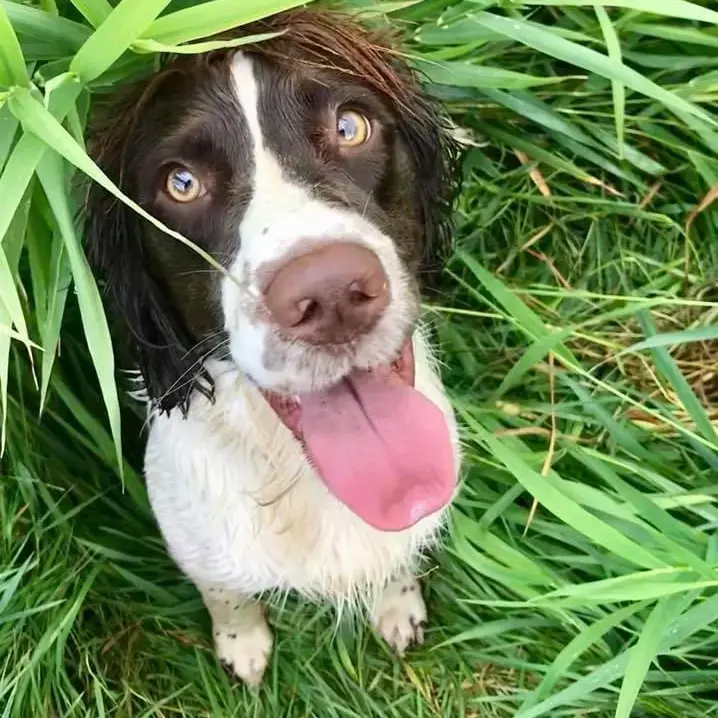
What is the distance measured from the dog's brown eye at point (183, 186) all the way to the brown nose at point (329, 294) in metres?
0.26

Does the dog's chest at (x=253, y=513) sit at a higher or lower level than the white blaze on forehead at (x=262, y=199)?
lower

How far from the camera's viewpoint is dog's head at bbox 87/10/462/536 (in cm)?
131

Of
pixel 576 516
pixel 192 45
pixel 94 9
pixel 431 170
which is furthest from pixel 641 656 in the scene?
pixel 94 9

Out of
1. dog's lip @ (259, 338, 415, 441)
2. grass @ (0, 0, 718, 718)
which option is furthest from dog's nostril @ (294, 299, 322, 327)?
grass @ (0, 0, 718, 718)

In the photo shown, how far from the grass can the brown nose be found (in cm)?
60

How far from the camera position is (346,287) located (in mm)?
1258

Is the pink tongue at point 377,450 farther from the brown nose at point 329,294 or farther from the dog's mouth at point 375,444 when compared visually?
the brown nose at point 329,294

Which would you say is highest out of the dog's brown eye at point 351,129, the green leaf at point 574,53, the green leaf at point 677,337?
the dog's brown eye at point 351,129

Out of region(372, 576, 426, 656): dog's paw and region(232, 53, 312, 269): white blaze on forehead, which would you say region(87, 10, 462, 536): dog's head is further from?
region(372, 576, 426, 656): dog's paw

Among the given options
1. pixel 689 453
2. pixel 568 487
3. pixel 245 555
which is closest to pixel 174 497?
pixel 245 555

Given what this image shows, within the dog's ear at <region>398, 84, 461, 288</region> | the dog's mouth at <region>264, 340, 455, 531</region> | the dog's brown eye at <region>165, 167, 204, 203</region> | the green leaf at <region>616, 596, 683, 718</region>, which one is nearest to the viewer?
the dog's brown eye at <region>165, 167, 204, 203</region>

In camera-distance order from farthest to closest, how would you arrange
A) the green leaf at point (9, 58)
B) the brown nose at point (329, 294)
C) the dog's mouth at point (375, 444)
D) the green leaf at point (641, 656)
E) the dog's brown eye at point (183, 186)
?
the green leaf at point (641, 656) → the dog's mouth at point (375, 444) → the dog's brown eye at point (183, 186) → the green leaf at point (9, 58) → the brown nose at point (329, 294)

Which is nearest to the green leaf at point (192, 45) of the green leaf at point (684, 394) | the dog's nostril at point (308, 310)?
the dog's nostril at point (308, 310)

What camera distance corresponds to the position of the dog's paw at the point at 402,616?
2291 millimetres
